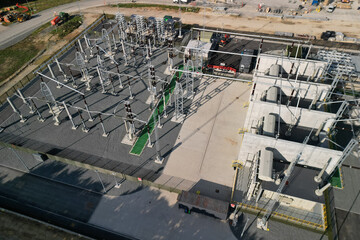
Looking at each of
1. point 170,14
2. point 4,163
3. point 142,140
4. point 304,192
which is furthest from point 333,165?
point 170,14

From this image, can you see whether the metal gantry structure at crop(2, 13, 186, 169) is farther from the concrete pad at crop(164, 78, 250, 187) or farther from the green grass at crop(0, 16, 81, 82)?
the green grass at crop(0, 16, 81, 82)

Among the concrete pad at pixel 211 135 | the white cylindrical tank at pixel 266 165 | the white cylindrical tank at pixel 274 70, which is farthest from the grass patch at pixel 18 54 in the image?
Result: the white cylindrical tank at pixel 266 165

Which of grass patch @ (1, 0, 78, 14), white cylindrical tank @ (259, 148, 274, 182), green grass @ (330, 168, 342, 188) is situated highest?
grass patch @ (1, 0, 78, 14)

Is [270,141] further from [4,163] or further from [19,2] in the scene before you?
[19,2]

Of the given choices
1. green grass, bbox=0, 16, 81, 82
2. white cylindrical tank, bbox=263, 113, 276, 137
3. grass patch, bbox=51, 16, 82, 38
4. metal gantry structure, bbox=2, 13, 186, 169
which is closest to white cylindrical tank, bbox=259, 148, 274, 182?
white cylindrical tank, bbox=263, 113, 276, 137

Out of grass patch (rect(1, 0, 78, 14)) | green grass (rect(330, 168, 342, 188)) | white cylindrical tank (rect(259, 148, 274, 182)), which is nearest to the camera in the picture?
white cylindrical tank (rect(259, 148, 274, 182))

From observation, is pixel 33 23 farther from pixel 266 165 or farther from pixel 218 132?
pixel 266 165
